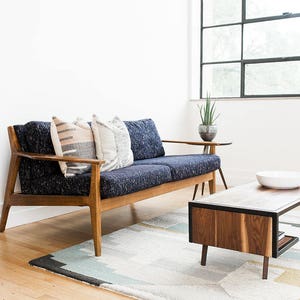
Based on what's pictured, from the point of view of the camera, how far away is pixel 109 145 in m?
3.19

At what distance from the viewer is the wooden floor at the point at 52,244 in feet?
7.13

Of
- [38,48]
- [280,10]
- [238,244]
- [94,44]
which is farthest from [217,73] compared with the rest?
[238,244]

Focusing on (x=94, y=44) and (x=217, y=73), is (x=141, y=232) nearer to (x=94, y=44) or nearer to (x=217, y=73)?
(x=94, y=44)

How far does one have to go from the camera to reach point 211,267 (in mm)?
2463

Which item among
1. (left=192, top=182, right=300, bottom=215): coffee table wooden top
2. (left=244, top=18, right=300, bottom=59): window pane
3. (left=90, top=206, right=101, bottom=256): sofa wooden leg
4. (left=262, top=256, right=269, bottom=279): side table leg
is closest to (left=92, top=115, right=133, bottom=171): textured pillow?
(left=90, top=206, right=101, bottom=256): sofa wooden leg

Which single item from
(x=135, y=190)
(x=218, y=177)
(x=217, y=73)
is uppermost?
(x=217, y=73)

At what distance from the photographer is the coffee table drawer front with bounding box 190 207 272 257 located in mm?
2170

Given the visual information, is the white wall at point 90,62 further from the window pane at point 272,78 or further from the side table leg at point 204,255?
the side table leg at point 204,255

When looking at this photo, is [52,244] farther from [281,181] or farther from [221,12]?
[221,12]

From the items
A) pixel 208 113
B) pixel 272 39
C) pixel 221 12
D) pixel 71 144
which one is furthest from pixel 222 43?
pixel 71 144

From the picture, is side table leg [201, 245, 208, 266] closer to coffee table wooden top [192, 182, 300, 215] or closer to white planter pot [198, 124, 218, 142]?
coffee table wooden top [192, 182, 300, 215]

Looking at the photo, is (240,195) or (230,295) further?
(240,195)

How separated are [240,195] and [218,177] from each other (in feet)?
8.62

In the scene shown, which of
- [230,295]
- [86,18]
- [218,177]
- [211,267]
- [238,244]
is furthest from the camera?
[218,177]
